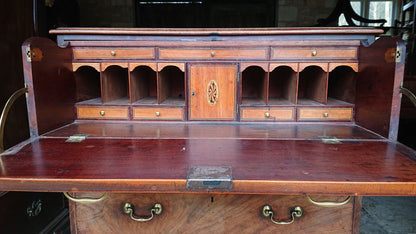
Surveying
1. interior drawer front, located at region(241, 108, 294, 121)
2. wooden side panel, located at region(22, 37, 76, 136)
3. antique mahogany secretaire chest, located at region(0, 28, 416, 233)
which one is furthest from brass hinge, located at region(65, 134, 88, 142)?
interior drawer front, located at region(241, 108, 294, 121)

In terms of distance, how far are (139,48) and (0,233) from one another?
1349 millimetres

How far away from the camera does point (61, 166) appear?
0.91m

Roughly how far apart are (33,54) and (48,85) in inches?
7.2

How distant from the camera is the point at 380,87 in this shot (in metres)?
1.29

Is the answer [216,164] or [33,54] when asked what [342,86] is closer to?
[216,164]

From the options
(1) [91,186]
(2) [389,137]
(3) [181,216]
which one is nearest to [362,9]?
(2) [389,137]

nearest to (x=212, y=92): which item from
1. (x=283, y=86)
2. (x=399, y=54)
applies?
(x=283, y=86)

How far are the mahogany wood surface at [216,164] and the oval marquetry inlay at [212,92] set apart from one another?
416 mm

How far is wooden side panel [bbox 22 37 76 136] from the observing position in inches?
49.5

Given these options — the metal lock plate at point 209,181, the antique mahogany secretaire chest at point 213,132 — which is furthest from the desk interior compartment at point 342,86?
the metal lock plate at point 209,181

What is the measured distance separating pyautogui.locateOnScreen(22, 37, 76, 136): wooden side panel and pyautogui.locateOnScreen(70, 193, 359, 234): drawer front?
549mm

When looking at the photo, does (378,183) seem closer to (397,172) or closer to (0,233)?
(397,172)

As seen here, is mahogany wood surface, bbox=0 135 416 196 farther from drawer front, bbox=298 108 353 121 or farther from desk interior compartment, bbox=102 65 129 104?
desk interior compartment, bbox=102 65 129 104

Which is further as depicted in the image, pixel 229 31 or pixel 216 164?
pixel 229 31
